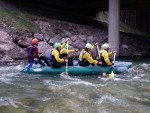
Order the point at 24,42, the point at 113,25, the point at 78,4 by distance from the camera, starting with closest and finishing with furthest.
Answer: the point at 24,42 < the point at 113,25 < the point at 78,4

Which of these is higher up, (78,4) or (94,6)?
(78,4)

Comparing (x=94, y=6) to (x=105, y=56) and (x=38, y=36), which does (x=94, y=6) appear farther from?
(x=105, y=56)

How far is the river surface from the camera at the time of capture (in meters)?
8.11

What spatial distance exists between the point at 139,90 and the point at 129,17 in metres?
30.7

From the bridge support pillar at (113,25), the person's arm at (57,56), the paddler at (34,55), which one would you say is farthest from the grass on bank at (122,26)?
the person's arm at (57,56)

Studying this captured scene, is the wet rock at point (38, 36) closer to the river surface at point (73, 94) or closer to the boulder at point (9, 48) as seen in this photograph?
the boulder at point (9, 48)

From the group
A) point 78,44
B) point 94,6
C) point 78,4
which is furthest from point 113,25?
point 78,4

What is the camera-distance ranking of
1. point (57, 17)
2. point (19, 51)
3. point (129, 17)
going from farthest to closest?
point (129, 17), point (57, 17), point (19, 51)

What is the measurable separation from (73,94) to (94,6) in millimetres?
19773

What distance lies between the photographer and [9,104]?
8344 mm

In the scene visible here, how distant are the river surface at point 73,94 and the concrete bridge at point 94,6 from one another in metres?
9.76

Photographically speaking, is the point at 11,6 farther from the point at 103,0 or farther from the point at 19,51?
the point at 103,0

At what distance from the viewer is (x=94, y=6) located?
2856cm

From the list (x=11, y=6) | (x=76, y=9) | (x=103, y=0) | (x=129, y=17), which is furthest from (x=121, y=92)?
(x=129, y=17)
